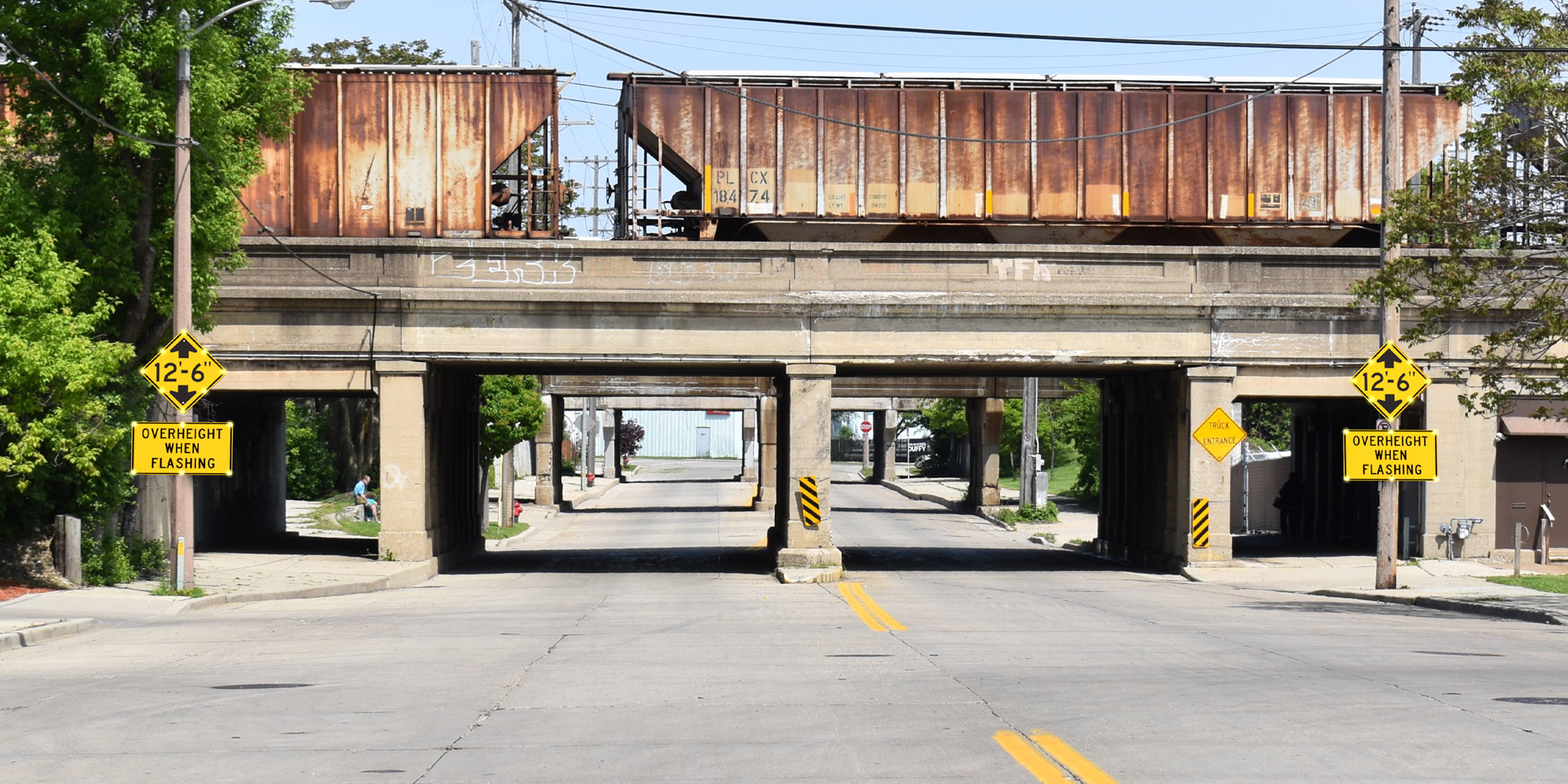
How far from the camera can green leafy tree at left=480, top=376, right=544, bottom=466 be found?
41.5 m

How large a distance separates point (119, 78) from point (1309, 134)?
20.9 metres

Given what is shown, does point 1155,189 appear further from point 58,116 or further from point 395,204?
point 58,116

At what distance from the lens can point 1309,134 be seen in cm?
2972

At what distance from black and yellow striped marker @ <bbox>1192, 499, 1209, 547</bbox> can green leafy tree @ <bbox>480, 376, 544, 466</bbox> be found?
2039cm

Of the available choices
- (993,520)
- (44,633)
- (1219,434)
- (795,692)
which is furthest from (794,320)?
(993,520)

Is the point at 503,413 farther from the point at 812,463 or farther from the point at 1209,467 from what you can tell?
the point at 1209,467

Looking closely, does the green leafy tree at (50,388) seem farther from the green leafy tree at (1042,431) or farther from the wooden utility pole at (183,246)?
the green leafy tree at (1042,431)

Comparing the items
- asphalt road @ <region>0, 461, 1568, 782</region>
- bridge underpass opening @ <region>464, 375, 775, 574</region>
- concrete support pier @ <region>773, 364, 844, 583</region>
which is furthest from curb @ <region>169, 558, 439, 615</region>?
concrete support pier @ <region>773, 364, 844, 583</region>

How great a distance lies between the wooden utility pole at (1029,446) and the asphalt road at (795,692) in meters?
26.4

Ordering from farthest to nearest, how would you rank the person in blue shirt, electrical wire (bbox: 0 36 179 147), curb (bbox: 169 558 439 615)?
1. the person in blue shirt
2. curb (bbox: 169 558 439 615)
3. electrical wire (bbox: 0 36 179 147)

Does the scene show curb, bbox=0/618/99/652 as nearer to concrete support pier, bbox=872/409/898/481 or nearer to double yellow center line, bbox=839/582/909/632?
double yellow center line, bbox=839/582/909/632

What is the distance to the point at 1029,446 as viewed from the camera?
5012 centimetres

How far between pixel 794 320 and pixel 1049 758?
18548mm

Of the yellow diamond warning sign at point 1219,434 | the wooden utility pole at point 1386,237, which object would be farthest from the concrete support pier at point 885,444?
the wooden utility pole at point 1386,237
